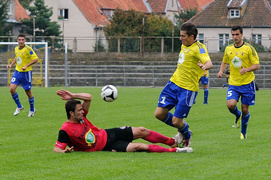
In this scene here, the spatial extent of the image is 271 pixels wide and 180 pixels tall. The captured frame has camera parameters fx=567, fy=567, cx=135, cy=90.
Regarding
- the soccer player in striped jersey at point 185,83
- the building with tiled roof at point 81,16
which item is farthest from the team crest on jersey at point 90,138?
the building with tiled roof at point 81,16

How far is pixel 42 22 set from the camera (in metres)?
60.4

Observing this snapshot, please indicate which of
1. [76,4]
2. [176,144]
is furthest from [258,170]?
[76,4]

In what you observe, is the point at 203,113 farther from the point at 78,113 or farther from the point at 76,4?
the point at 76,4

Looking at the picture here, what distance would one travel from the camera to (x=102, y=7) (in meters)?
70.6

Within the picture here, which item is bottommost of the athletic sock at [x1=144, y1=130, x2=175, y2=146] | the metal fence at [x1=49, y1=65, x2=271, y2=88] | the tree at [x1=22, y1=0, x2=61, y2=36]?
the metal fence at [x1=49, y1=65, x2=271, y2=88]

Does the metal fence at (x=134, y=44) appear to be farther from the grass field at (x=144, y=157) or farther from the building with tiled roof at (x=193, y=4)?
the building with tiled roof at (x=193, y=4)

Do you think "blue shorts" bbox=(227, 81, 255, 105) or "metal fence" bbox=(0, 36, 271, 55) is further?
"metal fence" bbox=(0, 36, 271, 55)

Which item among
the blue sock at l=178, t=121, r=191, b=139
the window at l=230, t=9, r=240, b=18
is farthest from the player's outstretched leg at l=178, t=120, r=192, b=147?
the window at l=230, t=9, r=240, b=18

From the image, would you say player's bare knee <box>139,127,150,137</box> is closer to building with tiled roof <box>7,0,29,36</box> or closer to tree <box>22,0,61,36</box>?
tree <box>22,0,61,36</box>

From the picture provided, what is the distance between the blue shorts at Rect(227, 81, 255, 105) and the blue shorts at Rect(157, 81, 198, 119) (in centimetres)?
233

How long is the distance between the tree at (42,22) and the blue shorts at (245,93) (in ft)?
163

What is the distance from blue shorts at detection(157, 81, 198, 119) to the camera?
929 cm

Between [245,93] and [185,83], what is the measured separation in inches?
98.8

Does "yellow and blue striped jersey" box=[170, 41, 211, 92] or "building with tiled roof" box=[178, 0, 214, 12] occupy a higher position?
"building with tiled roof" box=[178, 0, 214, 12]
